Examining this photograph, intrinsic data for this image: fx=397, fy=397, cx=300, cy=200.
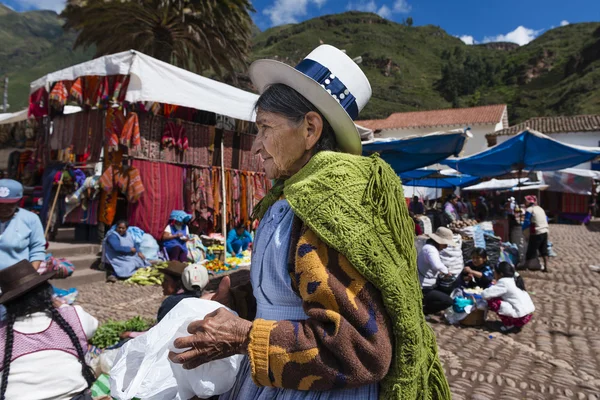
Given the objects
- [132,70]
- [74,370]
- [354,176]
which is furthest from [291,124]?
[132,70]

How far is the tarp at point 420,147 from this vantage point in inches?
286

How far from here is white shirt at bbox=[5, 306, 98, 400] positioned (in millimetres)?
2137

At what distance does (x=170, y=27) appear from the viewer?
1257cm

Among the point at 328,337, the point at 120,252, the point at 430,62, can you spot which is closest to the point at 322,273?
the point at 328,337

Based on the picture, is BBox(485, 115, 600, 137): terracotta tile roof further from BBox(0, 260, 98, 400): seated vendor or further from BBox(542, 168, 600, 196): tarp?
BBox(0, 260, 98, 400): seated vendor

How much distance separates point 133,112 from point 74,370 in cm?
627

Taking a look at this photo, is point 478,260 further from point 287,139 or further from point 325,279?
point 325,279

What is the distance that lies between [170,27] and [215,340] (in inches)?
532

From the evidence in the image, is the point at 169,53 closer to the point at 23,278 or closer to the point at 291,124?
the point at 23,278

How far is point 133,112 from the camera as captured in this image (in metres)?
7.68

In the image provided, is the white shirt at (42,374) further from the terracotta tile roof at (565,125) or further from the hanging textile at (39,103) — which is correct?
the terracotta tile roof at (565,125)

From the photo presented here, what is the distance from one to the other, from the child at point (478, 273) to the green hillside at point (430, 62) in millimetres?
49744

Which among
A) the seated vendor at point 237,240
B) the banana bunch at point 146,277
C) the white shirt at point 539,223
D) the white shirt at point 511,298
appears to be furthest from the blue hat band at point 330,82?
the white shirt at point 539,223

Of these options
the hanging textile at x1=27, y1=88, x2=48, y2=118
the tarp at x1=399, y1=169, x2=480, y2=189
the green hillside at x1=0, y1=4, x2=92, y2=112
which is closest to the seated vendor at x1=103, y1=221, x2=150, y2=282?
the hanging textile at x1=27, y1=88, x2=48, y2=118
